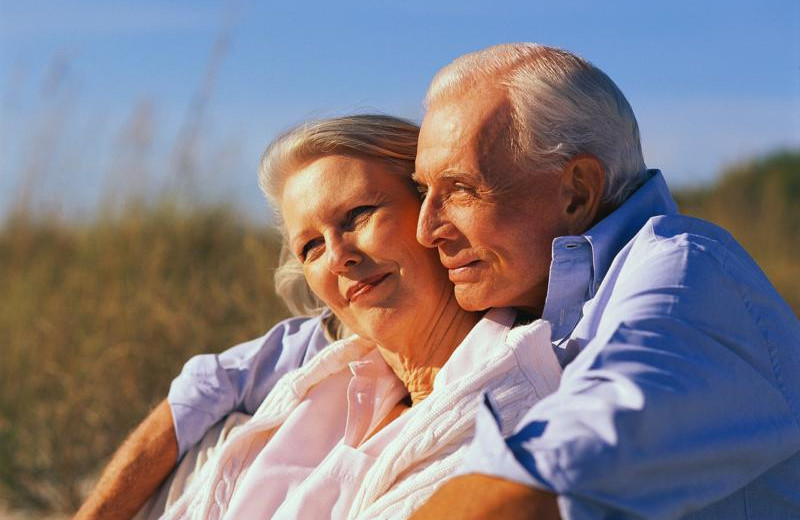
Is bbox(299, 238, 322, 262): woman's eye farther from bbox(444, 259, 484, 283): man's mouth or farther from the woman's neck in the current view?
bbox(444, 259, 484, 283): man's mouth

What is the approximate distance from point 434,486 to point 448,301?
62 cm

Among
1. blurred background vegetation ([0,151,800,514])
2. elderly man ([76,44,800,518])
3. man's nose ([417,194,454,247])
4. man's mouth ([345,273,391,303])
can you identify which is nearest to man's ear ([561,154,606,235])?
elderly man ([76,44,800,518])

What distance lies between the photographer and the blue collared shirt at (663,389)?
1634mm

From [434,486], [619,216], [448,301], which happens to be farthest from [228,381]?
[619,216]

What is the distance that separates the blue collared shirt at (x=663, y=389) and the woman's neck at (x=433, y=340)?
383 millimetres

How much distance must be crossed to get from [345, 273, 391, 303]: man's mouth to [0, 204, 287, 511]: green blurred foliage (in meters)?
3.26

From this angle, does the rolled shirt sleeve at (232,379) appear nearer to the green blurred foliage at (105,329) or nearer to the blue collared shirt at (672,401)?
the blue collared shirt at (672,401)

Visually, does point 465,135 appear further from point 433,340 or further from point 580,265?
point 433,340

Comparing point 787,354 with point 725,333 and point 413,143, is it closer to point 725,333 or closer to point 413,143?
point 725,333

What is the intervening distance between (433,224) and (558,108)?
1.36 feet

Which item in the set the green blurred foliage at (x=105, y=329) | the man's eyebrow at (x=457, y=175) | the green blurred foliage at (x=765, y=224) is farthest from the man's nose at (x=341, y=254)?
the green blurred foliage at (x=765, y=224)

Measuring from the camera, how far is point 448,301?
2701 mm

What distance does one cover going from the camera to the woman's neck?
269 cm

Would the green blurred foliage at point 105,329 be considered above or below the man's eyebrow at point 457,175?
below
